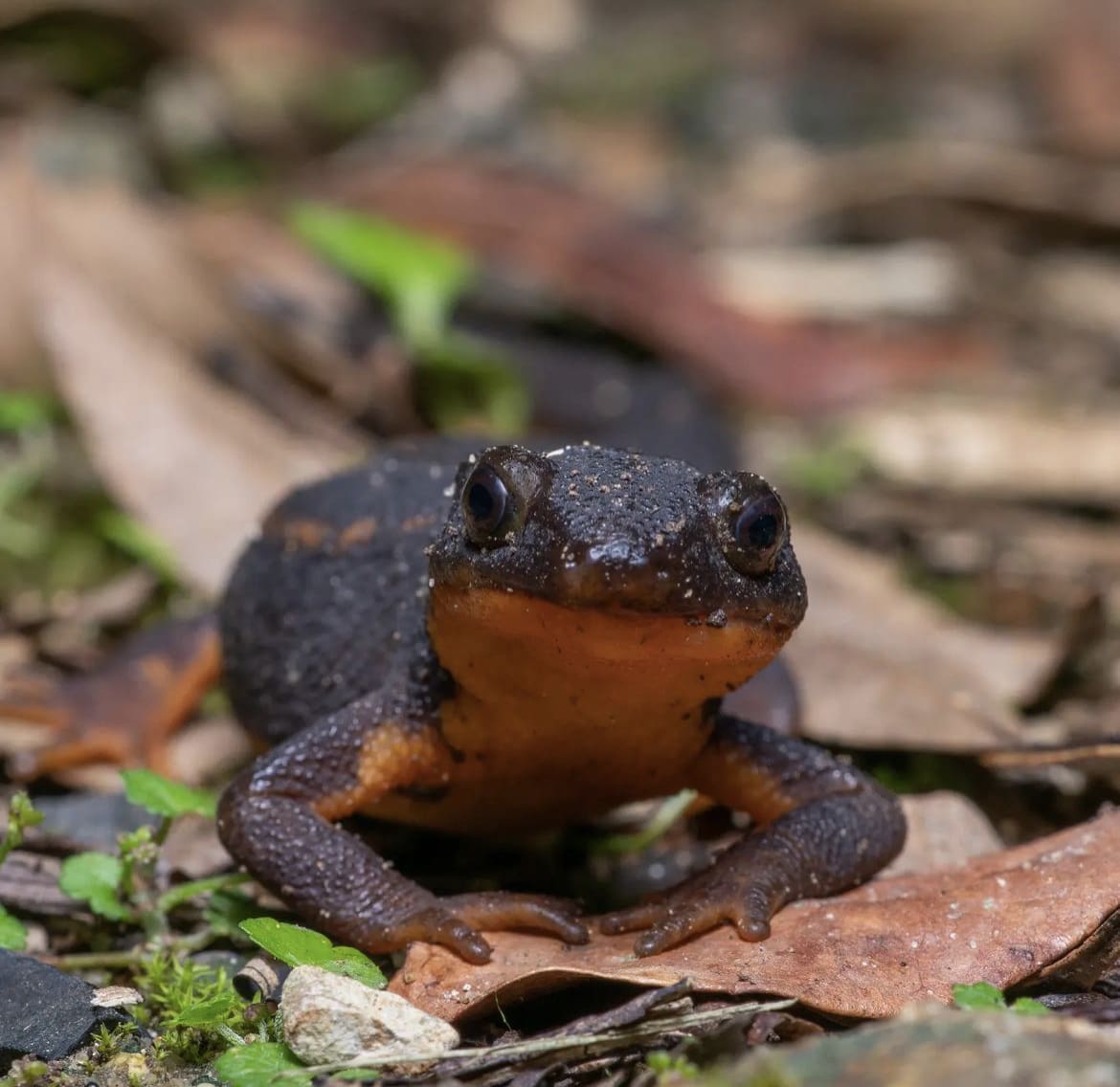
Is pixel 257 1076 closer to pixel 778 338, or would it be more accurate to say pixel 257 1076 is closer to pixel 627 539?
pixel 627 539

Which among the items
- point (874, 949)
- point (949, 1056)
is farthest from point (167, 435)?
point (949, 1056)

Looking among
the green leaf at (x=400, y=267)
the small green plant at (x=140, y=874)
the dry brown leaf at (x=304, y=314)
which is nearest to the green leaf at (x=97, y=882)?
the small green plant at (x=140, y=874)

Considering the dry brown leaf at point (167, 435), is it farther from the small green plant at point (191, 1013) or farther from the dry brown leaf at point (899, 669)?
the small green plant at point (191, 1013)

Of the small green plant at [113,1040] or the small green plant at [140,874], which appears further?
the small green plant at [140,874]

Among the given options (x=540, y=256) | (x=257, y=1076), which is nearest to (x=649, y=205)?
(x=540, y=256)

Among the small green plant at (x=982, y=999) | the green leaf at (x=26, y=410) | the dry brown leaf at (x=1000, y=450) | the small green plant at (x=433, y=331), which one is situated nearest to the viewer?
the small green plant at (x=982, y=999)

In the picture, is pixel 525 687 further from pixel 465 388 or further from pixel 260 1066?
pixel 465 388
